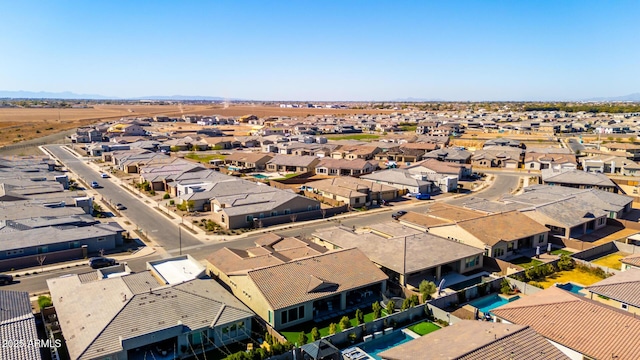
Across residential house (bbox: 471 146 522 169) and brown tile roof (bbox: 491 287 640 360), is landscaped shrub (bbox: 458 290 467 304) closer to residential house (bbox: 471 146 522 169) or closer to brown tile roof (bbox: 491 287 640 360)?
brown tile roof (bbox: 491 287 640 360)

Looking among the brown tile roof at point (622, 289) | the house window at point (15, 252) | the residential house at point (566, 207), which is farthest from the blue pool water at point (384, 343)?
the house window at point (15, 252)

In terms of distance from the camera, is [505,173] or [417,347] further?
[505,173]

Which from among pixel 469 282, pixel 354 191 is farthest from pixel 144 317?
pixel 354 191

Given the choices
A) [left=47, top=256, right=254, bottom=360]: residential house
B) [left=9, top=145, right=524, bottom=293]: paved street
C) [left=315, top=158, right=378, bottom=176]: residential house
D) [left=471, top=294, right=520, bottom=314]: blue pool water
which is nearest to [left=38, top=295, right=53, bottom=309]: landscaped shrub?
[left=47, top=256, right=254, bottom=360]: residential house

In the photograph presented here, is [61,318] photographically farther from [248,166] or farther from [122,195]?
[248,166]

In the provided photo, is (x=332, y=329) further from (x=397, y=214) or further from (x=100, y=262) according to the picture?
(x=397, y=214)

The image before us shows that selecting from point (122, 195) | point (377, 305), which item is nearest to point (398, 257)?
point (377, 305)
